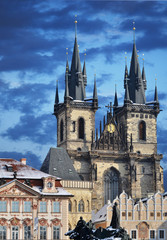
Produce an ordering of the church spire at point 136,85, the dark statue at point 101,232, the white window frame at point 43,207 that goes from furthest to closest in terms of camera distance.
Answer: the church spire at point 136,85 → the white window frame at point 43,207 → the dark statue at point 101,232

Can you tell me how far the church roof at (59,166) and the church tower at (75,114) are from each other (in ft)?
44.4

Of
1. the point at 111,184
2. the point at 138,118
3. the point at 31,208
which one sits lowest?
the point at 31,208

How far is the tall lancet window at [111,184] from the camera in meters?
95.5

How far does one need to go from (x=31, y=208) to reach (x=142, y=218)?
17.4 meters

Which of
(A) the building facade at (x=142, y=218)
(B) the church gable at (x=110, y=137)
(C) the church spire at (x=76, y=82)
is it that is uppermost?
(C) the church spire at (x=76, y=82)

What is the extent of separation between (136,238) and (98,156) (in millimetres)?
21896

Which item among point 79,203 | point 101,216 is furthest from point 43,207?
point 79,203

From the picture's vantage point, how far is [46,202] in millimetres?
65562

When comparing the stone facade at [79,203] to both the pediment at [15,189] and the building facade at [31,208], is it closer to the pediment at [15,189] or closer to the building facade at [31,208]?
the building facade at [31,208]

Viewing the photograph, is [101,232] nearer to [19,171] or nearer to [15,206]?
[15,206]

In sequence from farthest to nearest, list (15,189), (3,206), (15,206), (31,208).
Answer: (31,208) → (15,189) → (15,206) → (3,206)

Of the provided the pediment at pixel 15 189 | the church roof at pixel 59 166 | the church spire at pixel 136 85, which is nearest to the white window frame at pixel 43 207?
the pediment at pixel 15 189

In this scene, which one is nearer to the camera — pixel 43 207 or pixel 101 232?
pixel 101 232

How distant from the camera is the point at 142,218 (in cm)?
7662
